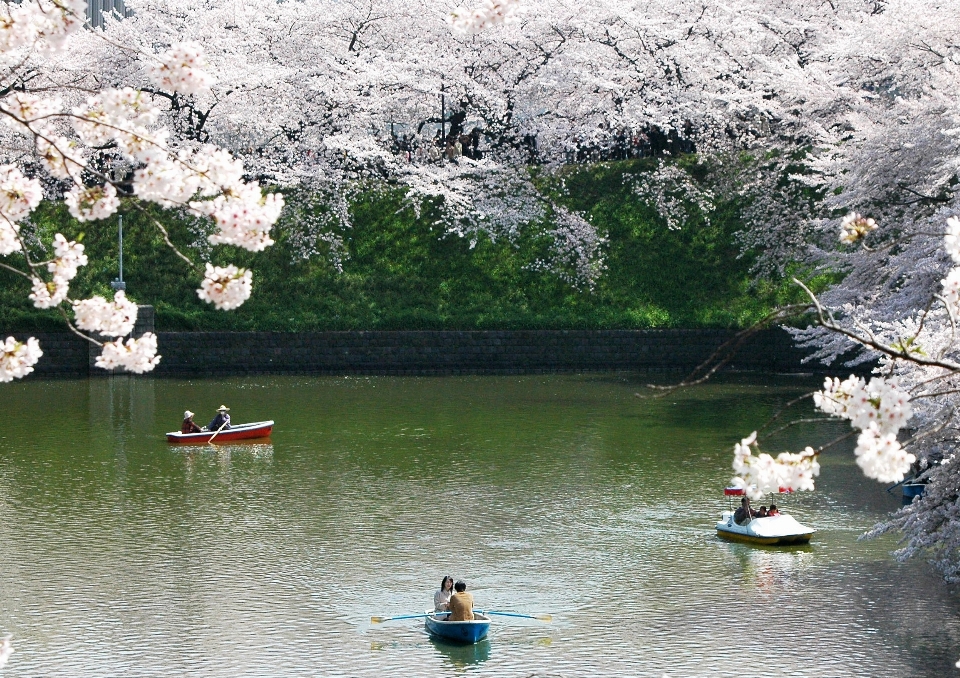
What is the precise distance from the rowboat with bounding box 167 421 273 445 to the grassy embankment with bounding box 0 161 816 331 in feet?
45.3

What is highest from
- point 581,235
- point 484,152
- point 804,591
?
point 484,152

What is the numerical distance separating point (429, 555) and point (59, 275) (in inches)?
504

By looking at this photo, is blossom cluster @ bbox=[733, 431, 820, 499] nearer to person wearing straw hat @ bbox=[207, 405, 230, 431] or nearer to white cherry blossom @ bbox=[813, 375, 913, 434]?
white cherry blossom @ bbox=[813, 375, 913, 434]

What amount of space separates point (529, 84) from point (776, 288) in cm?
1304

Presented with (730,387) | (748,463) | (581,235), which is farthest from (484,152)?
(748,463)

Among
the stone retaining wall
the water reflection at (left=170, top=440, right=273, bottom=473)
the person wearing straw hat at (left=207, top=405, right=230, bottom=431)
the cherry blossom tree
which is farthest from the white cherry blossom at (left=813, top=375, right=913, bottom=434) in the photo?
the stone retaining wall

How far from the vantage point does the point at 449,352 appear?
45312 millimetres

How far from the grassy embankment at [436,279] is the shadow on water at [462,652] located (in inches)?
1166

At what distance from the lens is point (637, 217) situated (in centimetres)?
5062

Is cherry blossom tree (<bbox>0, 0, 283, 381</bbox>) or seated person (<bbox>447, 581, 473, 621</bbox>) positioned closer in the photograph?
cherry blossom tree (<bbox>0, 0, 283, 381</bbox>)

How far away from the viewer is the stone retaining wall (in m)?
44.6

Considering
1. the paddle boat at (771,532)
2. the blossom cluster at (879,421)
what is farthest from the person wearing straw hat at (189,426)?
the blossom cluster at (879,421)

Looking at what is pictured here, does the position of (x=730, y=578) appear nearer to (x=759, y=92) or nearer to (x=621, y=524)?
(x=621, y=524)

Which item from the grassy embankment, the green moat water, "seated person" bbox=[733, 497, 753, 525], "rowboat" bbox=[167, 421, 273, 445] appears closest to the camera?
the green moat water
